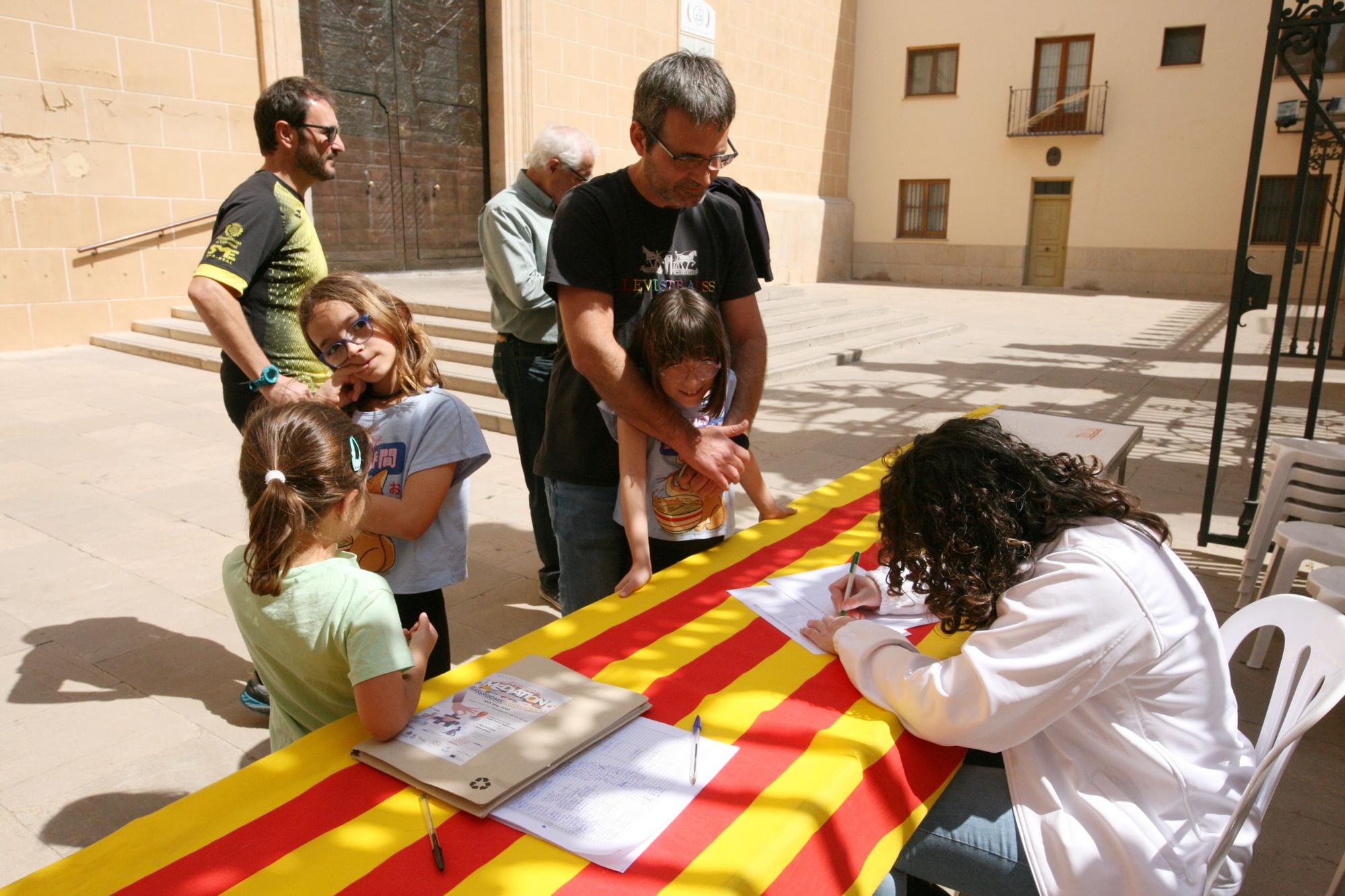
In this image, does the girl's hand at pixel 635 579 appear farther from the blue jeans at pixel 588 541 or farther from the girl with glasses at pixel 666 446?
the blue jeans at pixel 588 541

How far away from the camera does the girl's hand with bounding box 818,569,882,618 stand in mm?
1946

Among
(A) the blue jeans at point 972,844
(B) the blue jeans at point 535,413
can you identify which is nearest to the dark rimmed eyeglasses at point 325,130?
(B) the blue jeans at point 535,413

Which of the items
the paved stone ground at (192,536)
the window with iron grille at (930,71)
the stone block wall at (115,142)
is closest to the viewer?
the paved stone ground at (192,536)

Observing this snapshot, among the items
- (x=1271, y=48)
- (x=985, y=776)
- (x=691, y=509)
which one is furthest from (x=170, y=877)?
(x=1271, y=48)

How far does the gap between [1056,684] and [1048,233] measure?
2036 cm

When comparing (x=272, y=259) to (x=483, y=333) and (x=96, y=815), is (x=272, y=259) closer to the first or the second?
(x=96, y=815)

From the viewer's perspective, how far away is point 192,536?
420 cm

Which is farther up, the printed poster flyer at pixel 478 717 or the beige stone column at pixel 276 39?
the beige stone column at pixel 276 39

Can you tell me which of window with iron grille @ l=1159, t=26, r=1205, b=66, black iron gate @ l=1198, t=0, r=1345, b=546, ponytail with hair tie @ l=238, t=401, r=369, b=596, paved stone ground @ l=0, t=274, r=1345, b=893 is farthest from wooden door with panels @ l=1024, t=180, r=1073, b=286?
ponytail with hair tie @ l=238, t=401, r=369, b=596

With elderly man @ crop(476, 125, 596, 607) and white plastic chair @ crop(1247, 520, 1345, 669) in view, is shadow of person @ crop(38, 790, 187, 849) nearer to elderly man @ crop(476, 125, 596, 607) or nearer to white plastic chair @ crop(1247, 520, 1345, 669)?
elderly man @ crop(476, 125, 596, 607)

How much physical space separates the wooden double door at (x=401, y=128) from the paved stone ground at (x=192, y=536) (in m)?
3.34

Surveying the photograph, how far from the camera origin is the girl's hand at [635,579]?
A: 2.05m

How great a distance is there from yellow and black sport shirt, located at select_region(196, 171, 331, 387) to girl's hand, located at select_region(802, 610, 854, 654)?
173cm

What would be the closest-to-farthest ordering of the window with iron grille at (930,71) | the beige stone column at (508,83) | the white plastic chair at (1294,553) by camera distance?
the white plastic chair at (1294,553)
the beige stone column at (508,83)
the window with iron grille at (930,71)
